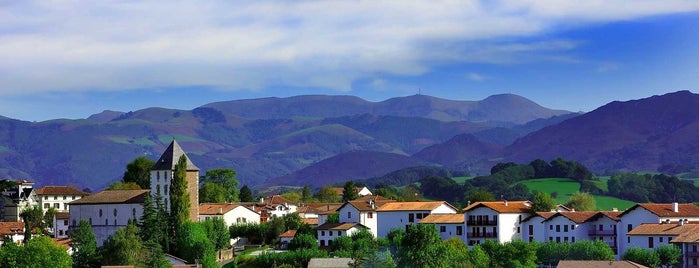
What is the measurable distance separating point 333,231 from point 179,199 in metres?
14.1

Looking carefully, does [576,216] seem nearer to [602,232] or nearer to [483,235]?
[602,232]

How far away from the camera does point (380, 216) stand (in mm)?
106500

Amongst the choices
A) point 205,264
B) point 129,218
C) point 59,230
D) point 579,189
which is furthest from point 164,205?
point 579,189

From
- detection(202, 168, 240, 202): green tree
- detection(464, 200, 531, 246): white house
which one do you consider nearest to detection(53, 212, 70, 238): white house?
detection(202, 168, 240, 202): green tree

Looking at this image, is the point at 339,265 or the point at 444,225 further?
the point at 444,225

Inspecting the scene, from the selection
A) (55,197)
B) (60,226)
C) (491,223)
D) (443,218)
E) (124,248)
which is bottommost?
(124,248)

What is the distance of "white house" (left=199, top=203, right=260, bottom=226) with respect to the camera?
11225 cm

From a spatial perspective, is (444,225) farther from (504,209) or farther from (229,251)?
(229,251)

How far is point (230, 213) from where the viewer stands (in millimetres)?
115312

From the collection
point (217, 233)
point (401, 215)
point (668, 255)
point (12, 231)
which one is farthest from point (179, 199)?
point (668, 255)

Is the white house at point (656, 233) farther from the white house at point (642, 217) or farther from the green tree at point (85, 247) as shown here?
the green tree at point (85, 247)

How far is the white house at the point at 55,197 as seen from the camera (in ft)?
465

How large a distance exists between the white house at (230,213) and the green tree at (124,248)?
16.8 meters

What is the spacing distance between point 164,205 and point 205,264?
9.76 meters
